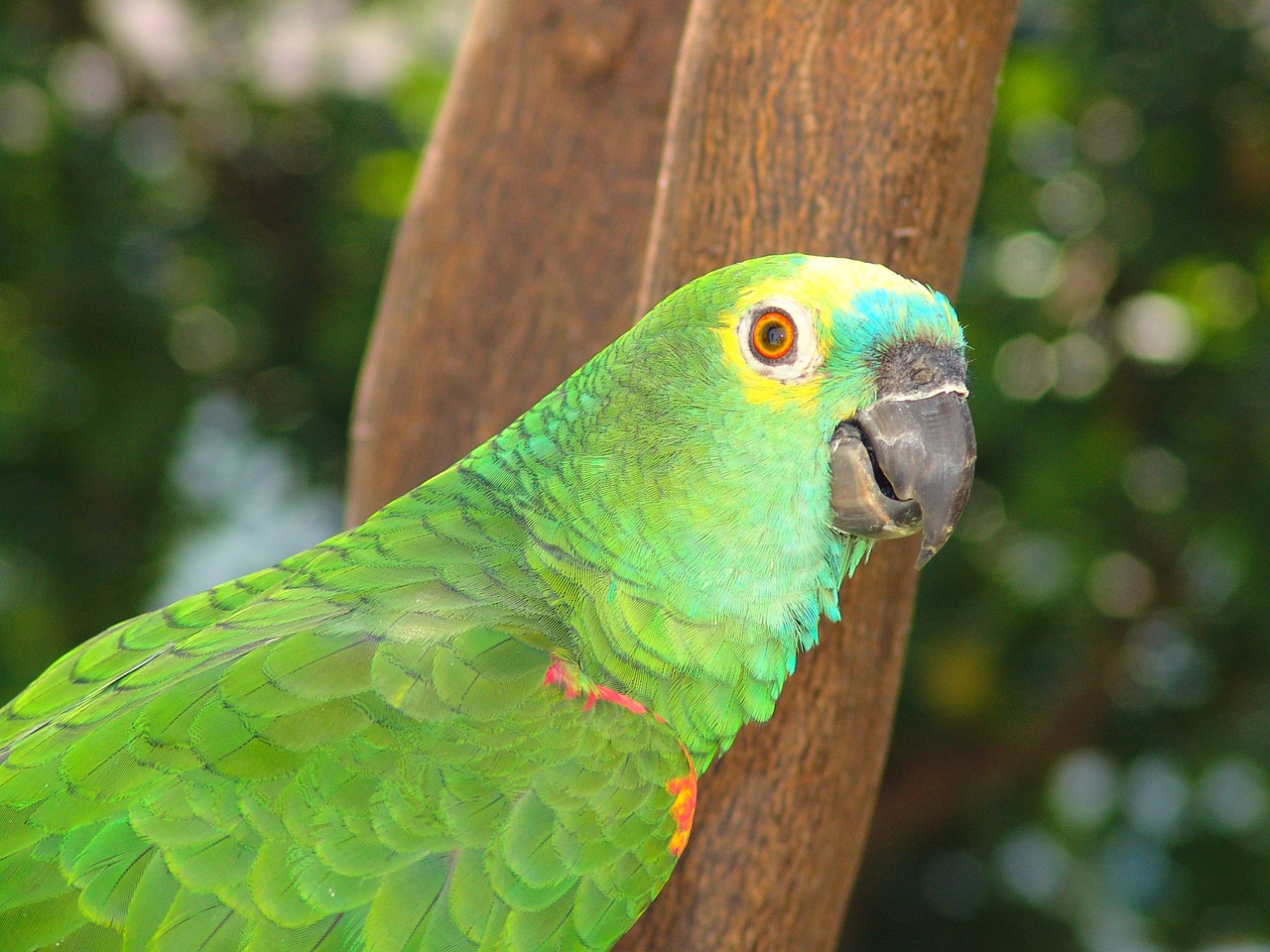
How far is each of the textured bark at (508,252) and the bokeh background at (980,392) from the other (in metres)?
0.69

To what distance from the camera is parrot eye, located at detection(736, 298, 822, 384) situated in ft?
3.26

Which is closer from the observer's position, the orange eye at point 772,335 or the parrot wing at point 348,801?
the parrot wing at point 348,801

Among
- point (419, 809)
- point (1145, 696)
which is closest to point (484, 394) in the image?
point (419, 809)

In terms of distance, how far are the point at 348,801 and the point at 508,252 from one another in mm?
1036

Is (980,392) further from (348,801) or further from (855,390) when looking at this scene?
(348,801)

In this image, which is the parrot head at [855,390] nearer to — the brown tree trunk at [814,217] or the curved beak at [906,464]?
the curved beak at [906,464]

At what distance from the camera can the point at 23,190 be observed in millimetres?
2451

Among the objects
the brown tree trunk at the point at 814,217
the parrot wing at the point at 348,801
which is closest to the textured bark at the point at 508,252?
the brown tree trunk at the point at 814,217

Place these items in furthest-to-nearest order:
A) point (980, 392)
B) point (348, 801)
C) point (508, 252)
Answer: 1. point (980, 392)
2. point (508, 252)
3. point (348, 801)

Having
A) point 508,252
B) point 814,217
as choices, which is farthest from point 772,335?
point 508,252

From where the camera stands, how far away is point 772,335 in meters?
1.01

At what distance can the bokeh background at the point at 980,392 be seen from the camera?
2084mm

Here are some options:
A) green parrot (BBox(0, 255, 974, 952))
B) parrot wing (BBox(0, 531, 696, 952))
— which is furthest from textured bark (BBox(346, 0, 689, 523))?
parrot wing (BBox(0, 531, 696, 952))

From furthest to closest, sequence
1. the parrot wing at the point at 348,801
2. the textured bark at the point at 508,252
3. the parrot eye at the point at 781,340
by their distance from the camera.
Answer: the textured bark at the point at 508,252
the parrot eye at the point at 781,340
the parrot wing at the point at 348,801
